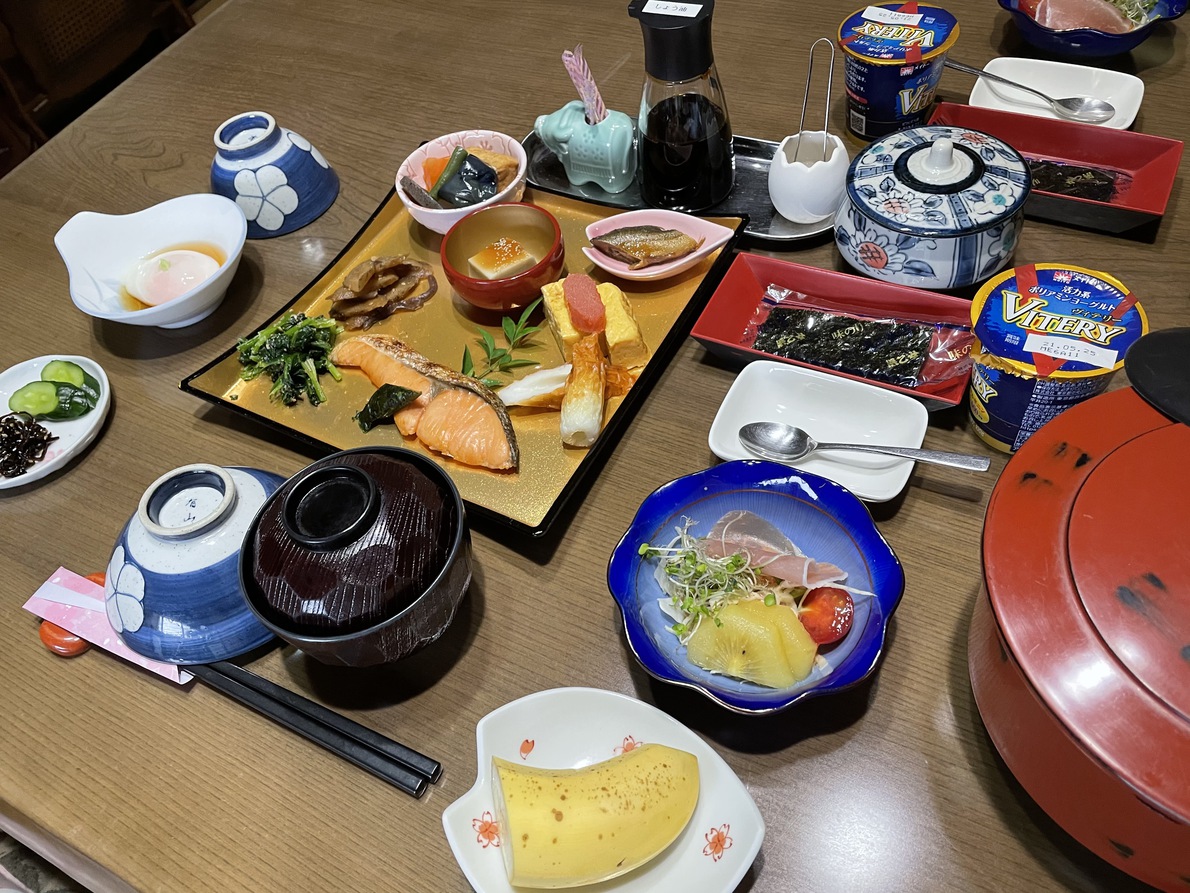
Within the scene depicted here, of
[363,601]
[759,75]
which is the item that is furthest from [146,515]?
[759,75]

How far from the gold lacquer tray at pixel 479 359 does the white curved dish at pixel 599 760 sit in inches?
10.7

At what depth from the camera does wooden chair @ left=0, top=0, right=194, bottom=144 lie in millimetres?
2678

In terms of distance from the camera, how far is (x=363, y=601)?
86 centimetres

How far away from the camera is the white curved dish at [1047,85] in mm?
1529

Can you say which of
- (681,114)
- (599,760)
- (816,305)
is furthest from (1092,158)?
(599,760)

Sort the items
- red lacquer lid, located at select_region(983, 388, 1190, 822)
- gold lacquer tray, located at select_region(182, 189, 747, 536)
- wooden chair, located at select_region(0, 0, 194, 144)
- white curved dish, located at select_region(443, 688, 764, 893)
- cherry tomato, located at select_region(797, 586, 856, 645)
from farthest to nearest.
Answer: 1. wooden chair, located at select_region(0, 0, 194, 144)
2. gold lacquer tray, located at select_region(182, 189, 747, 536)
3. cherry tomato, located at select_region(797, 586, 856, 645)
4. white curved dish, located at select_region(443, 688, 764, 893)
5. red lacquer lid, located at select_region(983, 388, 1190, 822)

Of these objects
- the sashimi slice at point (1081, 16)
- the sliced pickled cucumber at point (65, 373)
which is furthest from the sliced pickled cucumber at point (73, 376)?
the sashimi slice at point (1081, 16)

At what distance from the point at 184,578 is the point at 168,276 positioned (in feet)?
2.44

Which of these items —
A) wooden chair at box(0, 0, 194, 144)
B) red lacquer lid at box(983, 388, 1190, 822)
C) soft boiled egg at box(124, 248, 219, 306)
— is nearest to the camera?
red lacquer lid at box(983, 388, 1190, 822)

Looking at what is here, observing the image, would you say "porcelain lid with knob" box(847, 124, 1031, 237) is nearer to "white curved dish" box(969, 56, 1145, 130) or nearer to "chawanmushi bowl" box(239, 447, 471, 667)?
"white curved dish" box(969, 56, 1145, 130)

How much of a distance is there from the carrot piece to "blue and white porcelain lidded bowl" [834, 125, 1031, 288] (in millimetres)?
796

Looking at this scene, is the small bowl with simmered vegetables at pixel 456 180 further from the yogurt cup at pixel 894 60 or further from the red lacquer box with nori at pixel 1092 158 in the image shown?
the red lacquer box with nori at pixel 1092 158

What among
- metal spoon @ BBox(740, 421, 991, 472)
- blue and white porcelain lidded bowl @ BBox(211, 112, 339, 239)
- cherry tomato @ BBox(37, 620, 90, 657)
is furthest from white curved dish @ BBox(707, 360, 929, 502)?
blue and white porcelain lidded bowl @ BBox(211, 112, 339, 239)

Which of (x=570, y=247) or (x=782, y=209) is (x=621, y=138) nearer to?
(x=570, y=247)
